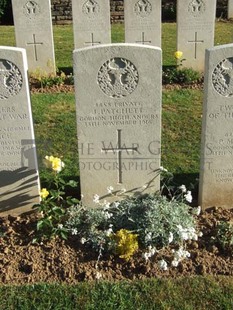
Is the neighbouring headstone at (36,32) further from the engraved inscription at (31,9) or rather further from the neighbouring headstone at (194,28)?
the neighbouring headstone at (194,28)

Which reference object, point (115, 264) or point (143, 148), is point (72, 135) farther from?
point (115, 264)

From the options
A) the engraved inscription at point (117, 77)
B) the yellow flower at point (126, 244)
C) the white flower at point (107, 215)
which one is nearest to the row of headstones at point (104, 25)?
the engraved inscription at point (117, 77)

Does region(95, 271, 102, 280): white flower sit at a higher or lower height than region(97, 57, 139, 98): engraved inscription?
lower

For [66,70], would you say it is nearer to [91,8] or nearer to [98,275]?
[91,8]

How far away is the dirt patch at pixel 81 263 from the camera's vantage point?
3.98 metres

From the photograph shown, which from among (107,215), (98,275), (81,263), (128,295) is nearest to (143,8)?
(107,215)

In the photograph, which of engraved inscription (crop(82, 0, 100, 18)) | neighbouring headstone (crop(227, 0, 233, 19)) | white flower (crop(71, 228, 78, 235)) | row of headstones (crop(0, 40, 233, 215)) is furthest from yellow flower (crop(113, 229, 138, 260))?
neighbouring headstone (crop(227, 0, 233, 19))

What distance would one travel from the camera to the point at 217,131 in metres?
4.46

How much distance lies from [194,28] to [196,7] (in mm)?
441

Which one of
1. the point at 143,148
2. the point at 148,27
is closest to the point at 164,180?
the point at 143,148

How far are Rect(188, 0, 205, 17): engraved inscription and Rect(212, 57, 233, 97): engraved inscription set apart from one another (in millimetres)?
5057

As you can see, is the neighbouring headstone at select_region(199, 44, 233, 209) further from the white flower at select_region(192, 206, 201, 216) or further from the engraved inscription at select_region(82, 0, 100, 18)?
the engraved inscription at select_region(82, 0, 100, 18)

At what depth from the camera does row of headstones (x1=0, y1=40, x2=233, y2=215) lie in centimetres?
416

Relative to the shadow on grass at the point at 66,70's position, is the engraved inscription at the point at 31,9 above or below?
above
